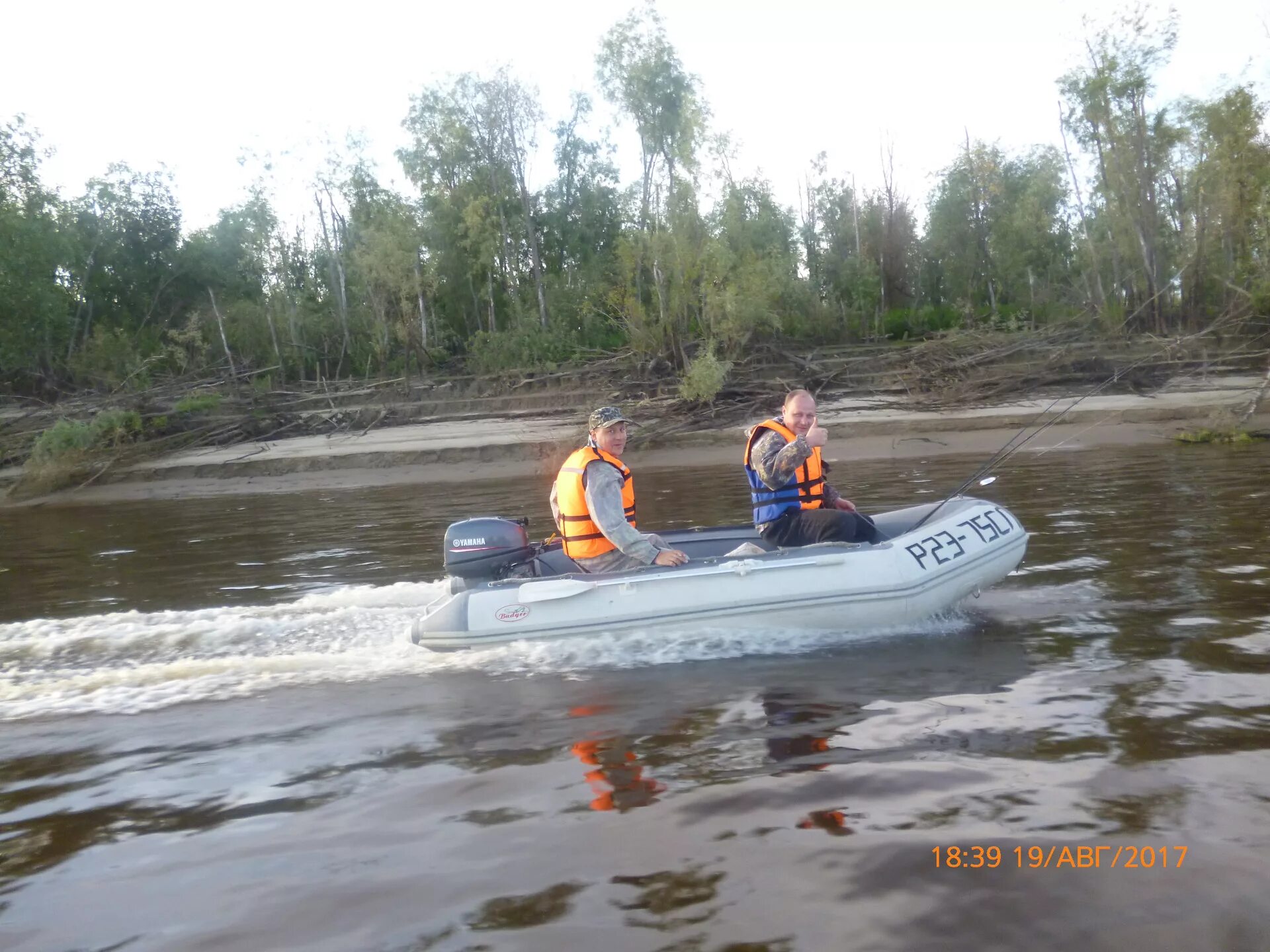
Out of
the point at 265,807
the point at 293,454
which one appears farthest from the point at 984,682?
the point at 293,454

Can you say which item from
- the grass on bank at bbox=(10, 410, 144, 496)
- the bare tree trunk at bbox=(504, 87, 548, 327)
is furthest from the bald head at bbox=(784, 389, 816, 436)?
the bare tree trunk at bbox=(504, 87, 548, 327)

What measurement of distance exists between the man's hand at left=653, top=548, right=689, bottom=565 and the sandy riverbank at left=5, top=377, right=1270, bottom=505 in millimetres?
9228

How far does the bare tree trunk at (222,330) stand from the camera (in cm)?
2090

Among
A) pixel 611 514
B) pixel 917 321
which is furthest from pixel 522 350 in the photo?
pixel 611 514

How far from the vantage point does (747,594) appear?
5.11 m

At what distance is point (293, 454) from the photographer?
17.2 metres

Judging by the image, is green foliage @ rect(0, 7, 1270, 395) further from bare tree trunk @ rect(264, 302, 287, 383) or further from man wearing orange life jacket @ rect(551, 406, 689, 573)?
man wearing orange life jacket @ rect(551, 406, 689, 573)

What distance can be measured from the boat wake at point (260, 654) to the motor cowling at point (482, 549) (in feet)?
1.53

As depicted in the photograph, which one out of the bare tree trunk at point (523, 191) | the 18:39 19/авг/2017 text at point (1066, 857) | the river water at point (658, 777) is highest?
the bare tree trunk at point (523, 191)

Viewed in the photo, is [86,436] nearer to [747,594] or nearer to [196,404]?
[196,404]

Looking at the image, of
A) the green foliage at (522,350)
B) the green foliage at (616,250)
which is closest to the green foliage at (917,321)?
the green foliage at (616,250)

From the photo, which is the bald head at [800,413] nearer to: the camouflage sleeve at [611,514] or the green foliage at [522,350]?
the camouflage sleeve at [611,514]

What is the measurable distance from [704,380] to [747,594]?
11870 millimetres

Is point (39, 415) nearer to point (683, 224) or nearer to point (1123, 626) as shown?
point (683, 224)
